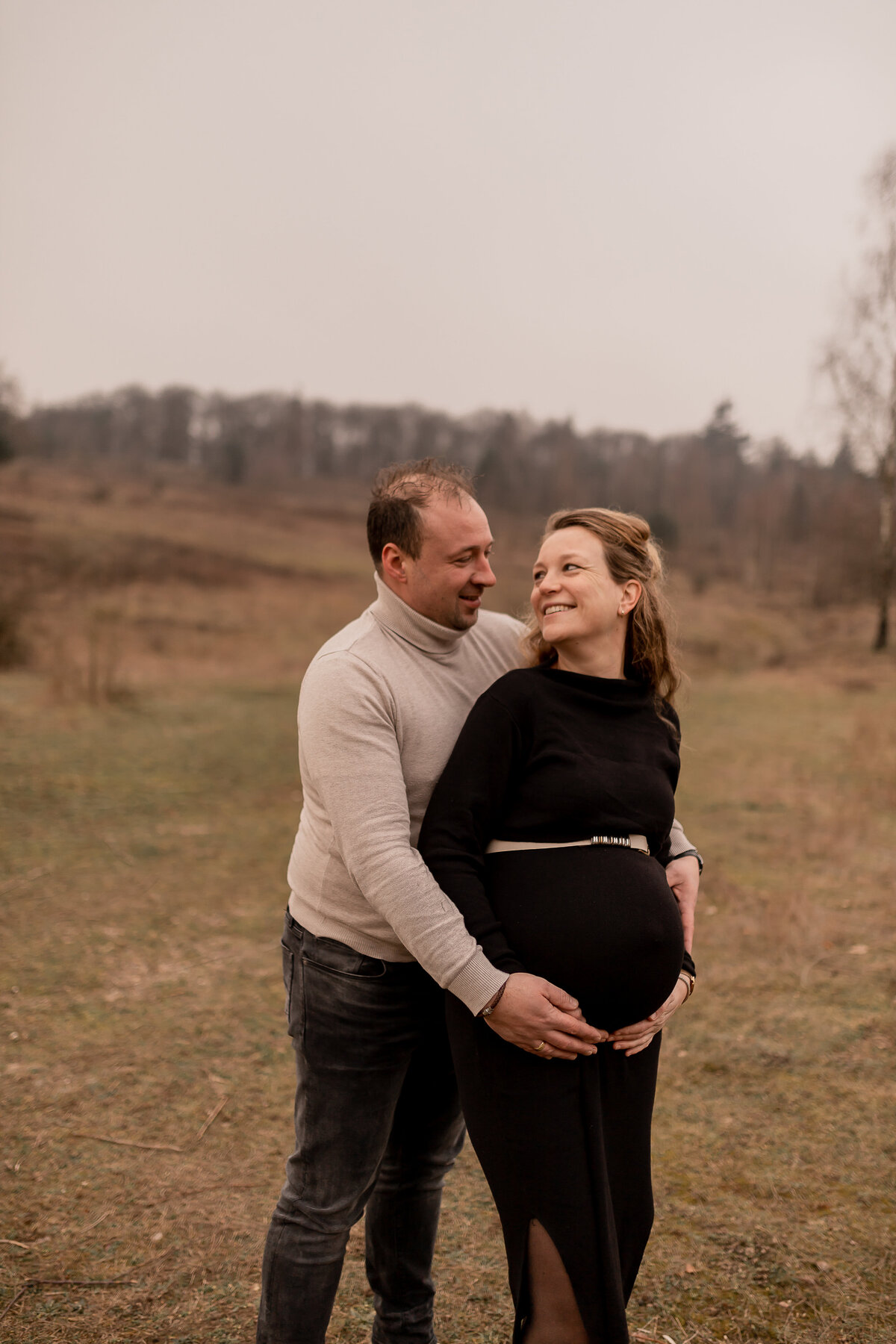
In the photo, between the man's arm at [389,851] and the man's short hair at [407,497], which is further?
the man's short hair at [407,497]

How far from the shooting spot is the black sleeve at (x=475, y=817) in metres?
1.79

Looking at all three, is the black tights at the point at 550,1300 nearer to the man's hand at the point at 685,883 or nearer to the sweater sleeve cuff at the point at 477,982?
the sweater sleeve cuff at the point at 477,982

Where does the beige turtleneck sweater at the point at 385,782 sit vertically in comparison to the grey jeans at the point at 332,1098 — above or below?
above

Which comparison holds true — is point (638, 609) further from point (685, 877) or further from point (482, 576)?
point (685, 877)

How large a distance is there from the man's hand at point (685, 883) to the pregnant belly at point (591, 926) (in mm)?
257

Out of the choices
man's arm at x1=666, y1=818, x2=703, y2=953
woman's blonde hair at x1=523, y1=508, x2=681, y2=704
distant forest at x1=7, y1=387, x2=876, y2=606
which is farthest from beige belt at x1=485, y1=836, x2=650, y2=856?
distant forest at x1=7, y1=387, x2=876, y2=606

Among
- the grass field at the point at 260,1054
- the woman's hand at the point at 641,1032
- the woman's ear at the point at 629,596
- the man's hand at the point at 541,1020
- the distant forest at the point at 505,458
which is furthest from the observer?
the distant forest at the point at 505,458

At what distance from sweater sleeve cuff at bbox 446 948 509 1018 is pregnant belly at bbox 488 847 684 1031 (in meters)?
0.10

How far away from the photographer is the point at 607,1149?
71.5 inches

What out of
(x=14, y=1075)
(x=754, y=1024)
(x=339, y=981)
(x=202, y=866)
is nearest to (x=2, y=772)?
(x=202, y=866)

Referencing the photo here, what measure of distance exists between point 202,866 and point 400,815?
17.4 feet

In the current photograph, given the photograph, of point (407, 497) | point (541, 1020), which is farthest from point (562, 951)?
point (407, 497)

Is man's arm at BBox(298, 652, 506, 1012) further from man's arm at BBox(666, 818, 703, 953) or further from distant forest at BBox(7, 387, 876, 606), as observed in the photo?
distant forest at BBox(7, 387, 876, 606)

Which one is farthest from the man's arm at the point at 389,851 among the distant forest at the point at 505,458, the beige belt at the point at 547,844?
the distant forest at the point at 505,458
